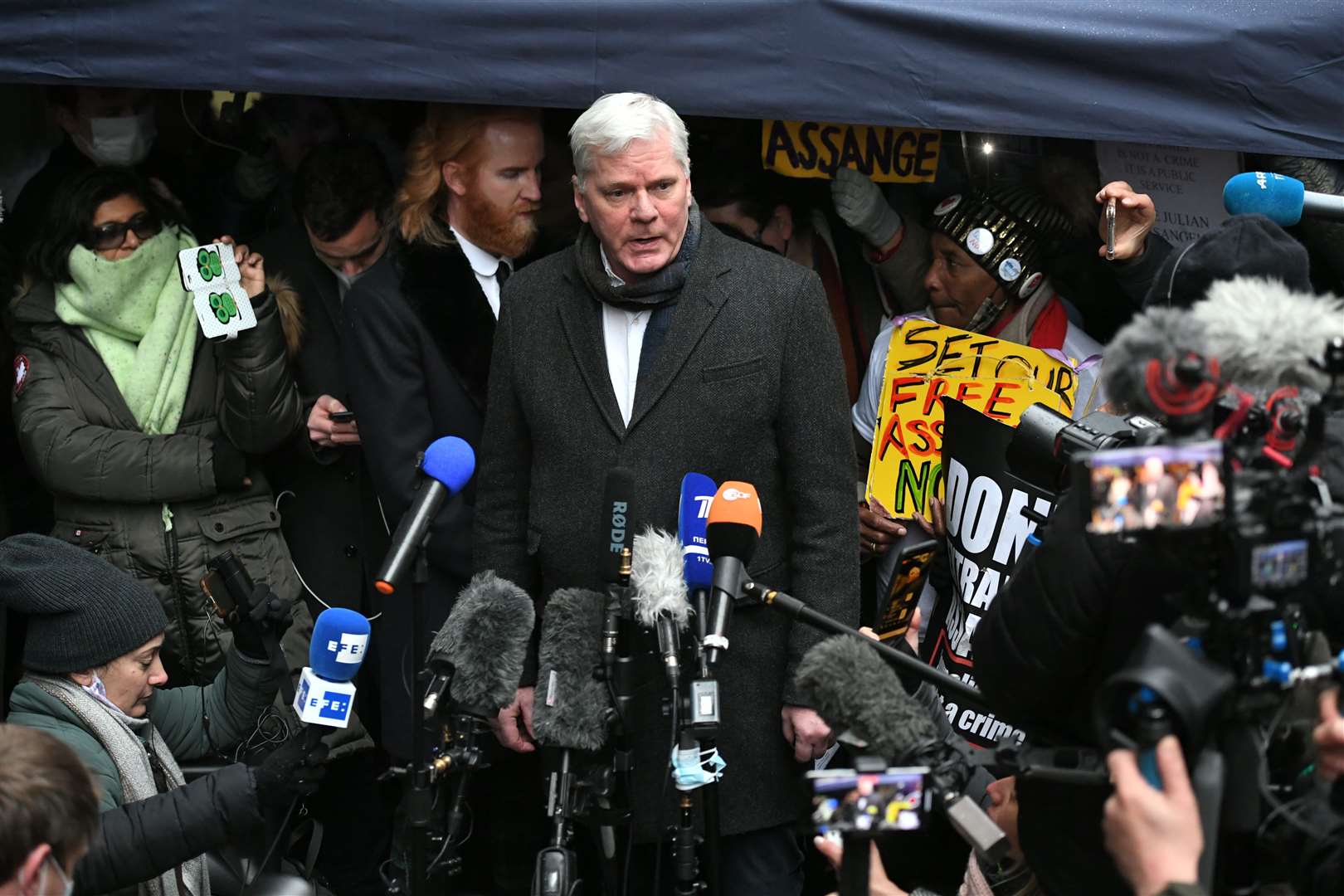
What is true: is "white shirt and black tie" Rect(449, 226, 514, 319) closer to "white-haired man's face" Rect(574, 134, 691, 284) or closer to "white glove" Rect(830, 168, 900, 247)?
"white-haired man's face" Rect(574, 134, 691, 284)

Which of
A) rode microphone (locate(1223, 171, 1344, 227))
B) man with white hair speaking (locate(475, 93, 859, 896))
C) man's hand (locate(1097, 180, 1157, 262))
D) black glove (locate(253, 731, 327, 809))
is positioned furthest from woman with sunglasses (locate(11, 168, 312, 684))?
rode microphone (locate(1223, 171, 1344, 227))

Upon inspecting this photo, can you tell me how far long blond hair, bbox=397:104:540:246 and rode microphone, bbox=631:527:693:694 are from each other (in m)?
1.64

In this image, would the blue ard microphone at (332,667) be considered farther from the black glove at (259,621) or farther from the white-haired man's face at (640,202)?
the white-haired man's face at (640,202)

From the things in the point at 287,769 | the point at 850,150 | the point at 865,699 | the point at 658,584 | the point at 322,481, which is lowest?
the point at 287,769

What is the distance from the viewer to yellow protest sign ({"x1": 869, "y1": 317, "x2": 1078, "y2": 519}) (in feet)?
14.9

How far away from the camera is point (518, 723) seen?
3846mm

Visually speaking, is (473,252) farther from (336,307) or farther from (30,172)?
(30,172)

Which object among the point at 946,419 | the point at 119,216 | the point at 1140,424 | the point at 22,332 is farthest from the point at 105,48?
the point at 1140,424

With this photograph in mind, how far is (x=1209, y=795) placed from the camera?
203 cm

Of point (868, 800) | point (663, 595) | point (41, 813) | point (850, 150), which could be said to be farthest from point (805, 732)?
point (850, 150)

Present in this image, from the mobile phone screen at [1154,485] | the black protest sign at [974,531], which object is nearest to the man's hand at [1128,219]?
the black protest sign at [974,531]

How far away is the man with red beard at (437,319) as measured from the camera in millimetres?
4359

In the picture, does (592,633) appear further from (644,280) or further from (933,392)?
(933,392)

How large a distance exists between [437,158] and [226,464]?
42.9 inches
